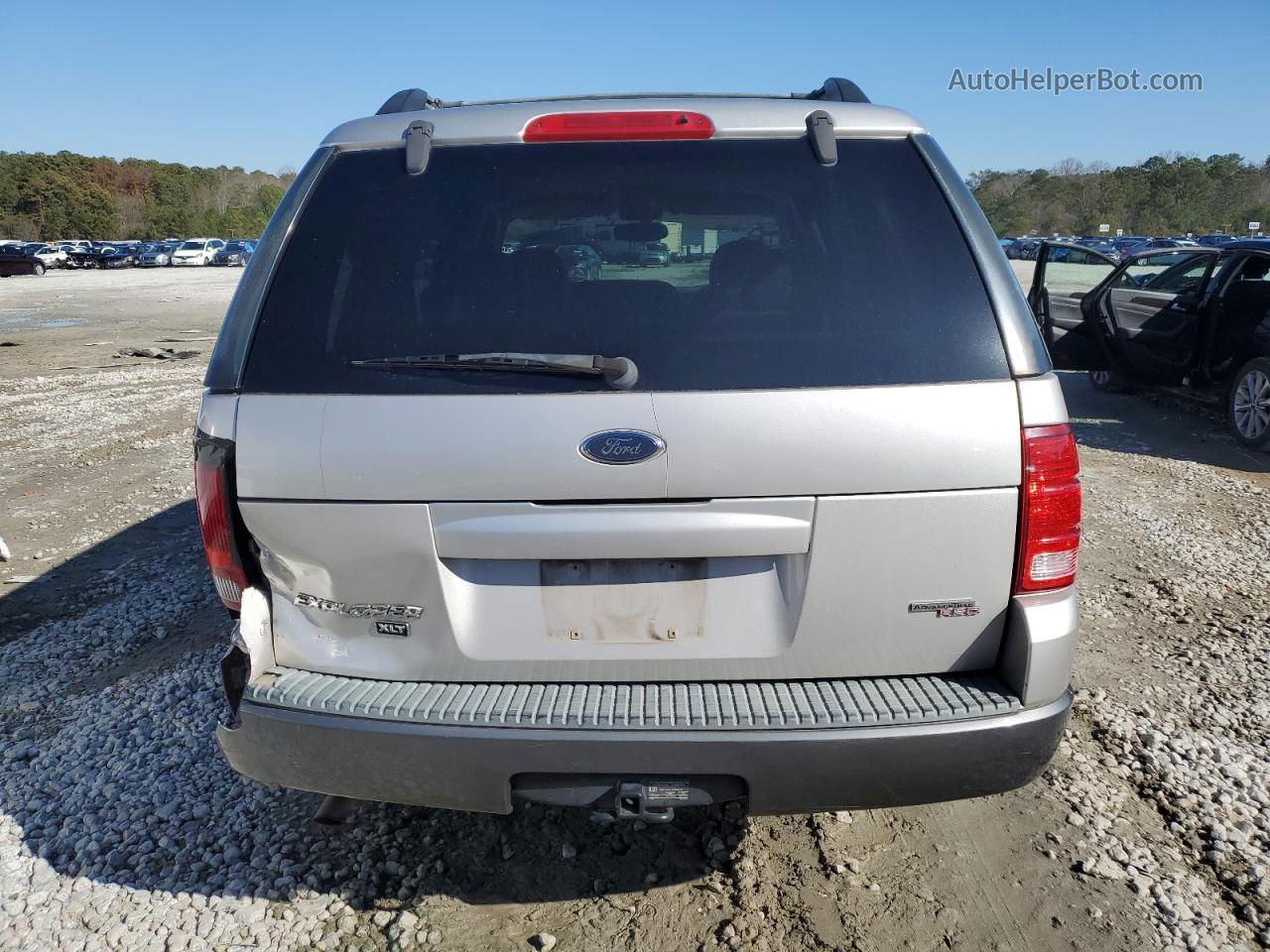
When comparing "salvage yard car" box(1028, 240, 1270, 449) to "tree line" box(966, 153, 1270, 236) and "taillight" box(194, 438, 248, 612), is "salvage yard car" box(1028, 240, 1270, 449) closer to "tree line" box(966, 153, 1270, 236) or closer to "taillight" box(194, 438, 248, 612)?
"taillight" box(194, 438, 248, 612)

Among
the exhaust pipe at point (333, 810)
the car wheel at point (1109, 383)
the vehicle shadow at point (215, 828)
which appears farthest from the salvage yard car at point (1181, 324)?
the exhaust pipe at point (333, 810)

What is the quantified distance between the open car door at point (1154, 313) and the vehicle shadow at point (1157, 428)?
0.51 meters

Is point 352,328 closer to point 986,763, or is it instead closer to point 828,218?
point 828,218

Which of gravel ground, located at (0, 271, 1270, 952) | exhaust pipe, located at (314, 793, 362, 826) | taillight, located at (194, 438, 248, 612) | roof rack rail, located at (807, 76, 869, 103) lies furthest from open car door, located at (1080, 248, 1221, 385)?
taillight, located at (194, 438, 248, 612)

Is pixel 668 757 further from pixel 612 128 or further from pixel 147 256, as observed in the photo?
pixel 147 256

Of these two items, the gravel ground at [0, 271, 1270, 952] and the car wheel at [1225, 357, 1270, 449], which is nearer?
the gravel ground at [0, 271, 1270, 952]

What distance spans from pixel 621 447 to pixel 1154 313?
885 cm

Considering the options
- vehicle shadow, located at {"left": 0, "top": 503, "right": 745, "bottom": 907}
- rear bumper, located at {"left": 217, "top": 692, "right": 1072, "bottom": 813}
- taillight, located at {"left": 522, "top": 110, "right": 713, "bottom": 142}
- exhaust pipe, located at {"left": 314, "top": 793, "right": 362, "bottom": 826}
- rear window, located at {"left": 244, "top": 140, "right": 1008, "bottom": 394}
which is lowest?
vehicle shadow, located at {"left": 0, "top": 503, "right": 745, "bottom": 907}

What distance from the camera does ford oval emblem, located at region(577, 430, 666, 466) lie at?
206cm

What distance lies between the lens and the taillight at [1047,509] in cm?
212

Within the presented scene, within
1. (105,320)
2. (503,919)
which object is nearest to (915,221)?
(503,919)

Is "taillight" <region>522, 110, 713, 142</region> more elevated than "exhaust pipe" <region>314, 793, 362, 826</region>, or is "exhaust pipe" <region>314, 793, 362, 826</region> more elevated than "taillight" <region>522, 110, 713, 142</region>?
"taillight" <region>522, 110, 713, 142</region>

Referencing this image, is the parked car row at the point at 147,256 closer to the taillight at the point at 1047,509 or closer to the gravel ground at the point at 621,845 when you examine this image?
the gravel ground at the point at 621,845

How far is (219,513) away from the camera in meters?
2.21
